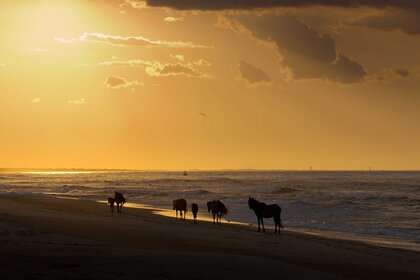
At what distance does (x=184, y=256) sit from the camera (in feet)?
50.3

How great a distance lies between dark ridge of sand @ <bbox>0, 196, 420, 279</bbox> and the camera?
12789 mm

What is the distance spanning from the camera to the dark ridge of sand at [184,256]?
12789 millimetres

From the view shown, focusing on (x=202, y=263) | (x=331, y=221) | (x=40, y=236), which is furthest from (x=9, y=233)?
(x=331, y=221)

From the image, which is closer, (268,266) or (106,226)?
(268,266)

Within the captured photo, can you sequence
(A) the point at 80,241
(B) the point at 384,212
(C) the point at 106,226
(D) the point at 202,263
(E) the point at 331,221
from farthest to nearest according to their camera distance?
(B) the point at 384,212, (E) the point at 331,221, (C) the point at 106,226, (A) the point at 80,241, (D) the point at 202,263

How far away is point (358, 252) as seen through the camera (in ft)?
69.5

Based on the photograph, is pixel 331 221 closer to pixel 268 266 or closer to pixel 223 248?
pixel 223 248

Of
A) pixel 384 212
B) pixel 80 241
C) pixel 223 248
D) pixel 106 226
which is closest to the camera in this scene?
pixel 80 241

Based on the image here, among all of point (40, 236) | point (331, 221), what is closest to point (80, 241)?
point (40, 236)

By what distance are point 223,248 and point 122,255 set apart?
241 inches

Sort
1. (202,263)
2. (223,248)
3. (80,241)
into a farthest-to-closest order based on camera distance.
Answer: (223,248), (80,241), (202,263)

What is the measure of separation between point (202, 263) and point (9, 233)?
740cm

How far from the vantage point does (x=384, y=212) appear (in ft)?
151

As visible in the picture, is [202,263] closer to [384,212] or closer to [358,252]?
[358,252]
